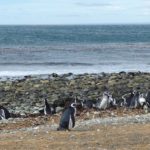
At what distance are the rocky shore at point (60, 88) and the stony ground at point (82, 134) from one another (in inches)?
223

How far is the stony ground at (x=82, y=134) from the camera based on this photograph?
1307 centimetres

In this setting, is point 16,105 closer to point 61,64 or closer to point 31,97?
point 31,97

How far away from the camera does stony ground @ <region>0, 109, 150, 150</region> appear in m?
13.1

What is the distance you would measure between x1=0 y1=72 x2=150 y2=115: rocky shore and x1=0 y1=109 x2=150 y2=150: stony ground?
5677 millimetres

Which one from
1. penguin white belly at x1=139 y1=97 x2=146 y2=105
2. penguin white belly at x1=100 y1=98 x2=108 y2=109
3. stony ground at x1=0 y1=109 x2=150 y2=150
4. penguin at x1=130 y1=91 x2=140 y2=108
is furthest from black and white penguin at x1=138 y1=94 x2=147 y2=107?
stony ground at x1=0 y1=109 x2=150 y2=150

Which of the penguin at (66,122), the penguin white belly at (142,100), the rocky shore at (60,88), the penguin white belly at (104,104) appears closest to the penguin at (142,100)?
the penguin white belly at (142,100)

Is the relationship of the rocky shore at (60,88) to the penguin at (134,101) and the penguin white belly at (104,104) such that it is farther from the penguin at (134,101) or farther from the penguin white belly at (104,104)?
the penguin at (134,101)

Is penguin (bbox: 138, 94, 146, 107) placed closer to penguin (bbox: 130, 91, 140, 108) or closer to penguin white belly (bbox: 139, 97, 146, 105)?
penguin white belly (bbox: 139, 97, 146, 105)

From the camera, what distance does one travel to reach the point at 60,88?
30250 millimetres

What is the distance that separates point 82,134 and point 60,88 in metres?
15.7

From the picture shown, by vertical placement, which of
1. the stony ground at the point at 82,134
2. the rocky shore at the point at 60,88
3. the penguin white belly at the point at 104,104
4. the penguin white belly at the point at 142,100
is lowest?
the rocky shore at the point at 60,88

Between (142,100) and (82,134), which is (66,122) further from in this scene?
(142,100)

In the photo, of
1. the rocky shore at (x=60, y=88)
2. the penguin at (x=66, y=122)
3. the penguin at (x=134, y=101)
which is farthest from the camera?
the rocky shore at (x=60, y=88)

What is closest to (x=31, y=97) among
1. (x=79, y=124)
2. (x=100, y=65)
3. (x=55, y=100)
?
(x=55, y=100)
